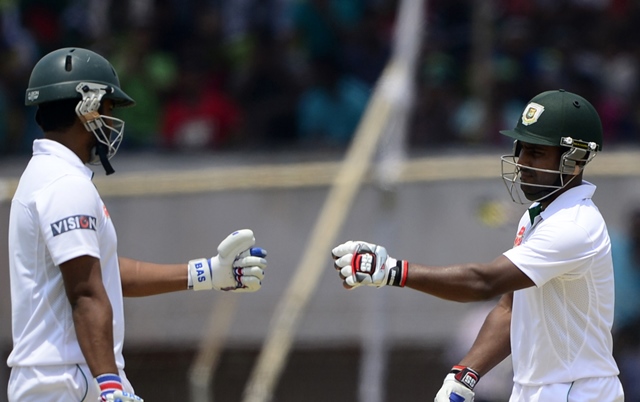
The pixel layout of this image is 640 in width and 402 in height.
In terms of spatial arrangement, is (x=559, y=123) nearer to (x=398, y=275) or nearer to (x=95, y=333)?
(x=398, y=275)

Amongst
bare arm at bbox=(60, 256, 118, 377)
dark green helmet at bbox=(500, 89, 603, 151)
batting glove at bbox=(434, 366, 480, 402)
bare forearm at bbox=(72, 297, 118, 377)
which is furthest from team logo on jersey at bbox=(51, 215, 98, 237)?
dark green helmet at bbox=(500, 89, 603, 151)

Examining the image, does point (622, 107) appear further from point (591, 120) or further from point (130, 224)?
point (591, 120)

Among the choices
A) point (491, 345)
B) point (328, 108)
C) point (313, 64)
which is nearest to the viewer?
point (491, 345)

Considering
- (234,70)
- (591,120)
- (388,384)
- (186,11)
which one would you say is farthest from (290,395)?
(591,120)

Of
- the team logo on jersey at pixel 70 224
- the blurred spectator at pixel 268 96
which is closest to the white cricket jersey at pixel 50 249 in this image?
the team logo on jersey at pixel 70 224

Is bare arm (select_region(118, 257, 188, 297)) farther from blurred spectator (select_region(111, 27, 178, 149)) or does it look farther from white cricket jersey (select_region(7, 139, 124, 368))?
blurred spectator (select_region(111, 27, 178, 149))

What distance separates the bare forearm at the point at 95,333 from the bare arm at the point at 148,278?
0.77 m

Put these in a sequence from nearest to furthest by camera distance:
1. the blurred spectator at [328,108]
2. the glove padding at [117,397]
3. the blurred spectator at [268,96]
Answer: the glove padding at [117,397] → the blurred spectator at [328,108] → the blurred spectator at [268,96]

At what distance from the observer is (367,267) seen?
464 centimetres

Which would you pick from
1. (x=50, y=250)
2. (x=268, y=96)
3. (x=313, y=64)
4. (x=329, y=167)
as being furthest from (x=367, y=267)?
(x=313, y=64)

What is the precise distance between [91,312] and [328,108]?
6.34 metres

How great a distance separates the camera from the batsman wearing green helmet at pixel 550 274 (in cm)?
468

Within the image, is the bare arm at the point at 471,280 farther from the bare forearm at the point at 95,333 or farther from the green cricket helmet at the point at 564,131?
the bare forearm at the point at 95,333

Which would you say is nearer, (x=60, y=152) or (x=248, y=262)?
(x=60, y=152)
